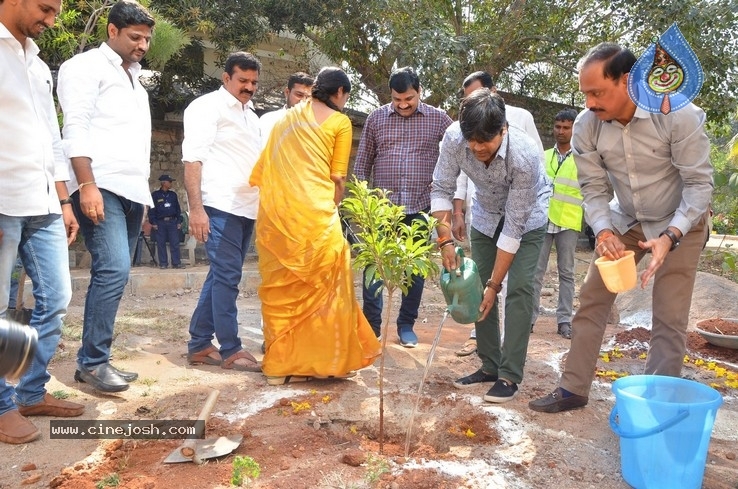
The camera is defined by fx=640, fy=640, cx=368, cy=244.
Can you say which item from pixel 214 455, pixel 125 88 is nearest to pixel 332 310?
pixel 214 455

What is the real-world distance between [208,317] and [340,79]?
1750 mm

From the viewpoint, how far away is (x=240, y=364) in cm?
403

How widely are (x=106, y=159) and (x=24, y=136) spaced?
67 centimetres

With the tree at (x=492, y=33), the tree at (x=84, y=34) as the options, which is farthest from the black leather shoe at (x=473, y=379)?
the tree at (x=492, y=33)

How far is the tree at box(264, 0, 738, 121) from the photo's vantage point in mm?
9383

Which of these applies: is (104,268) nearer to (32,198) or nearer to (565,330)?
(32,198)

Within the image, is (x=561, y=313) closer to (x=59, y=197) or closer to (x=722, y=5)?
(x=59, y=197)

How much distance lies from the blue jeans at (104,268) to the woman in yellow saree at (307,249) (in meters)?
0.77

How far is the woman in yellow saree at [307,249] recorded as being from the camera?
365 centimetres

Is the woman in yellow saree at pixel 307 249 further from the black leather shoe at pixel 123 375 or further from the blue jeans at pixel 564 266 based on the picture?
the blue jeans at pixel 564 266

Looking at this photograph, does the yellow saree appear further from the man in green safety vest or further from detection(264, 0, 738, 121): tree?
detection(264, 0, 738, 121): tree

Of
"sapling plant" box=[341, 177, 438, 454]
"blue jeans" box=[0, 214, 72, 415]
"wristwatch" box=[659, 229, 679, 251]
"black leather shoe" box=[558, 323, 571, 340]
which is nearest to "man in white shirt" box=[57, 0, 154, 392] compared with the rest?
"blue jeans" box=[0, 214, 72, 415]

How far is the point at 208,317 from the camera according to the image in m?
4.18

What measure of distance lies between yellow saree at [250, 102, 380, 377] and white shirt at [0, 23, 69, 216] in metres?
1.21
